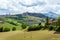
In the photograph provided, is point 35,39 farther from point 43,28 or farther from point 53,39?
point 43,28

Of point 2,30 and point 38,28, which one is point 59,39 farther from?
point 2,30

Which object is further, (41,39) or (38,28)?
(38,28)

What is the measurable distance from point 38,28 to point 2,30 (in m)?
21.9

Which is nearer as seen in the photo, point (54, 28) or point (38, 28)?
point (54, 28)

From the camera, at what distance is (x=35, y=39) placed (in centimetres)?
5662

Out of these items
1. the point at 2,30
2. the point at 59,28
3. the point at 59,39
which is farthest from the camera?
the point at 2,30

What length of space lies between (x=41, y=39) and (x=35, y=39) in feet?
7.09

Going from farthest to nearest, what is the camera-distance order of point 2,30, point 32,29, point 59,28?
point 2,30 < point 32,29 < point 59,28

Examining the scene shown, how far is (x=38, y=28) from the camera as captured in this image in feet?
287

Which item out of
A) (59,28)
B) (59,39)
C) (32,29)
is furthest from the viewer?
(32,29)

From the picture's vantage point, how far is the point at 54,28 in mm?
80125

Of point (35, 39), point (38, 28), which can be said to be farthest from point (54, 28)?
point (35, 39)

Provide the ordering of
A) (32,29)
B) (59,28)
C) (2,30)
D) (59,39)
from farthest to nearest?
(2,30) < (32,29) < (59,28) < (59,39)

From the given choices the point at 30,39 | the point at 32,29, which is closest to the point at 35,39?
the point at 30,39
